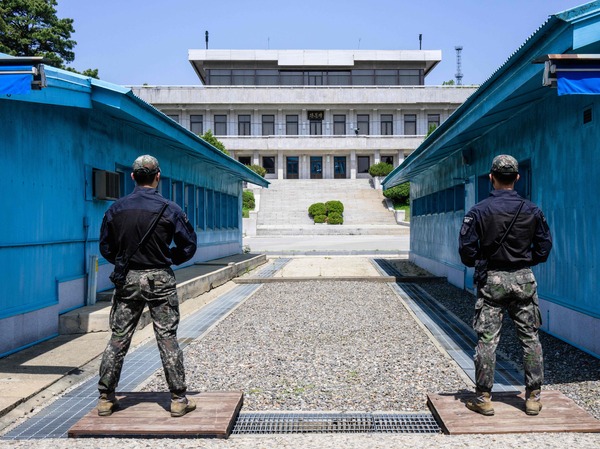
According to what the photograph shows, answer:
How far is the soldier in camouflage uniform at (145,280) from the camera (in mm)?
4508

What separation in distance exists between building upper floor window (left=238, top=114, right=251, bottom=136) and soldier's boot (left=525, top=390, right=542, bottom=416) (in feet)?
188

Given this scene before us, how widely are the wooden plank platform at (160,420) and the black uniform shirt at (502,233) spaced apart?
7.71 ft

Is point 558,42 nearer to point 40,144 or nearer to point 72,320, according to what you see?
point 40,144

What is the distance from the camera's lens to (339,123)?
60781 millimetres

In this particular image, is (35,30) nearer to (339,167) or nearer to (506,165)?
(339,167)

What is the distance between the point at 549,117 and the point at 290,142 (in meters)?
51.9

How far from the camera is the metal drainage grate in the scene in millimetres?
4574

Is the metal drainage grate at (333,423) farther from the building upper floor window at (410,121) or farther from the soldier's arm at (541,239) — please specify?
the building upper floor window at (410,121)

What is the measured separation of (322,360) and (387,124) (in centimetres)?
5610

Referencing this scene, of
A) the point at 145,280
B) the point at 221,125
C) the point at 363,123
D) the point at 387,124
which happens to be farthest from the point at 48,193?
the point at 387,124

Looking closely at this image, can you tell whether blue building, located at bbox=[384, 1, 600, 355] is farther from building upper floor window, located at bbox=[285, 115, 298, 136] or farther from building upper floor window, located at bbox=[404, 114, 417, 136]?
building upper floor window, located at bbox=[404, 114, 417, 136]

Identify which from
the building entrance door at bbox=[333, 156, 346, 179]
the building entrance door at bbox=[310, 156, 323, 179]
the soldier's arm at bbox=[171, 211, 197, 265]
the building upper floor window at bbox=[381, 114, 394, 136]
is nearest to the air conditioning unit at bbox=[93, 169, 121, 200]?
the soldier's arm at bbox=[171, 211, 197, 265]

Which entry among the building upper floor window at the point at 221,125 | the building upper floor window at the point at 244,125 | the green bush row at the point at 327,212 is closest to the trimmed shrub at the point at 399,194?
the green bush row at the point at 327,212

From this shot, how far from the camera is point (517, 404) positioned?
4.79 m
